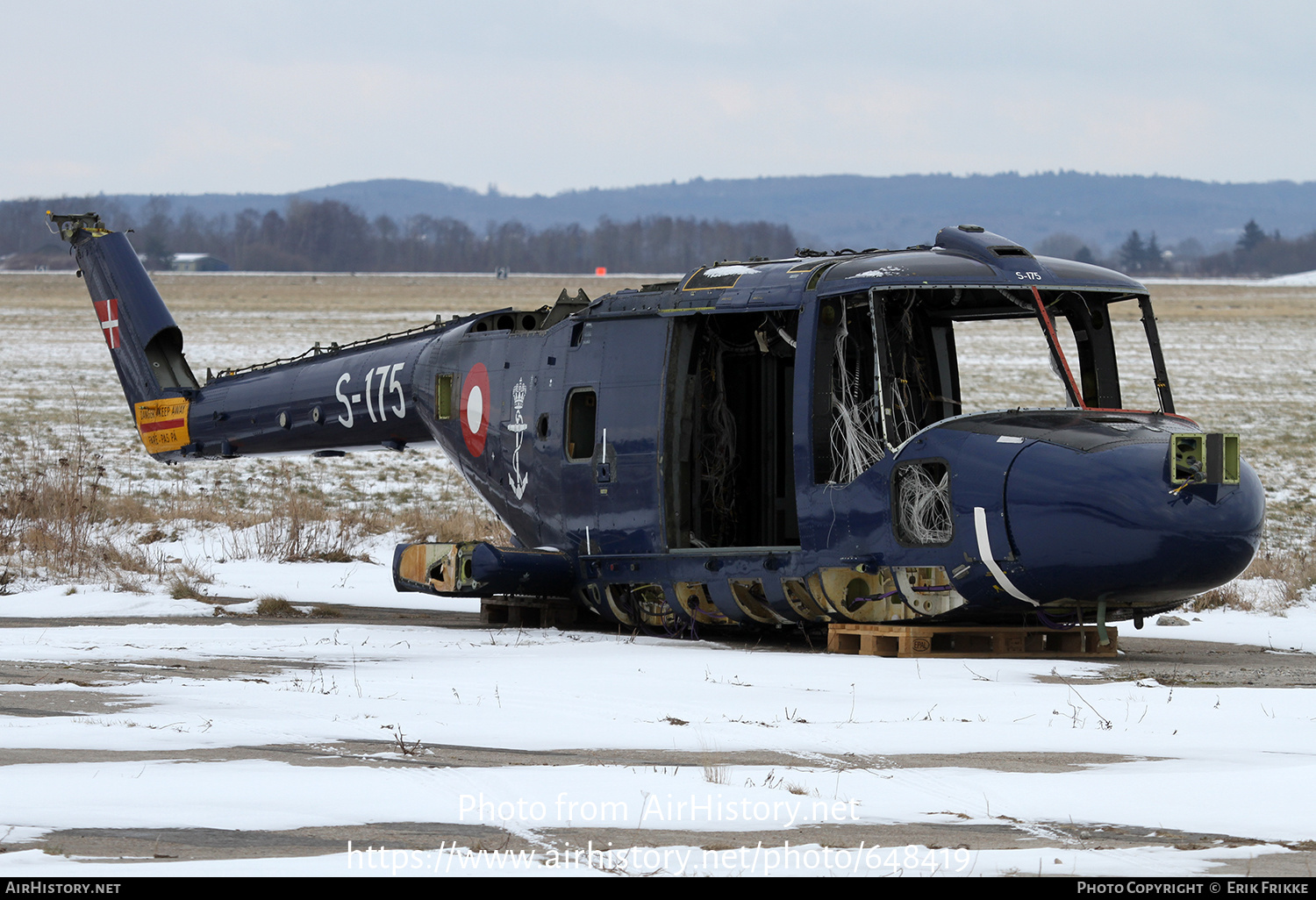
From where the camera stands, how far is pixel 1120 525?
10.5m

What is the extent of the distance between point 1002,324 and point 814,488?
199 feet

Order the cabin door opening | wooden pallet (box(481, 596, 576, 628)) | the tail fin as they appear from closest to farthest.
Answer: the cabin door opening → wooden pallet (box(481, 596, 576, 628)) → the tail fin

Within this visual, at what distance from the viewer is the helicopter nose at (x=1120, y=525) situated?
10.5 m

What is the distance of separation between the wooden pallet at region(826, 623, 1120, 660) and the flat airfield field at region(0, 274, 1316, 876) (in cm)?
32

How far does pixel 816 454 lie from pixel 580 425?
2.64m

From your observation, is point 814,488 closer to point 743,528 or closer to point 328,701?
point 743,528

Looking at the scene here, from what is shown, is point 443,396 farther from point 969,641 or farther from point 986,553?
point 986,553

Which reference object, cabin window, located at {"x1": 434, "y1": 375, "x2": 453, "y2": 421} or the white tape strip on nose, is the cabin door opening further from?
cabin window, located at {"x1": 434, "y1": 375, "x2": 453, "y2": 421}

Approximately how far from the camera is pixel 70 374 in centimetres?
4400

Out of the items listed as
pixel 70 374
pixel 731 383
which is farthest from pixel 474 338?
pixel 70 374

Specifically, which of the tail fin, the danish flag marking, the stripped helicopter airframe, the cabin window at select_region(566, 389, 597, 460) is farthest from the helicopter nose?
the danish flag marking

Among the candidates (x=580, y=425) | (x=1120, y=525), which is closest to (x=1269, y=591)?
(x=1120, y=525)

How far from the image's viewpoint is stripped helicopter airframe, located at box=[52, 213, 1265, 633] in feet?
35.1
